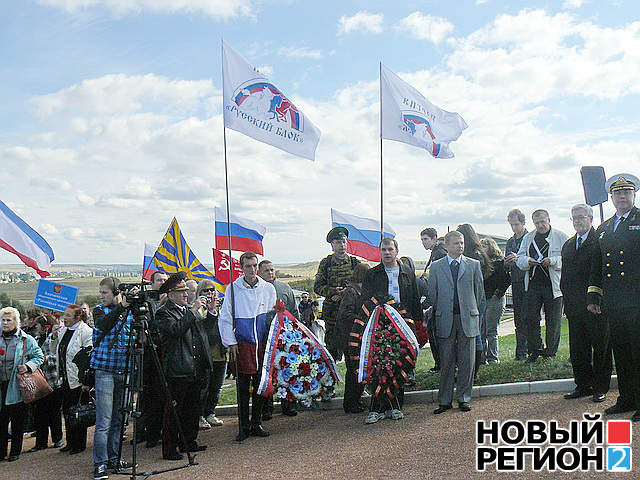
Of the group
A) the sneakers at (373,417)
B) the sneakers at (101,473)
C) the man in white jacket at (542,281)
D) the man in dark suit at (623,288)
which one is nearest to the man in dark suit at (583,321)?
the man in dark suit at (623,288)

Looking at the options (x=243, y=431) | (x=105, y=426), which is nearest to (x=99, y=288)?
(x=105, y=426)

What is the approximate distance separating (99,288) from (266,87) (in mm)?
3804

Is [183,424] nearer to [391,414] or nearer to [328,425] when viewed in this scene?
[328,425]

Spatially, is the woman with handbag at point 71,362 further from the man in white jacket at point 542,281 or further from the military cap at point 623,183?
the military cap at point 623,183

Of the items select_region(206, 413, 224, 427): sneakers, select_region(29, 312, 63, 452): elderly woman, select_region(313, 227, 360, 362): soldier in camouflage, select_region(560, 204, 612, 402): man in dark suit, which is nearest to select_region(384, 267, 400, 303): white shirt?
select_region(313, 227, 360, 362): soldier in camouflage

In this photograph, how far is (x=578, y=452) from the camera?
18.7 feet

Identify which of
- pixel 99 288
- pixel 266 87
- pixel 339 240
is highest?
pixel 266 87

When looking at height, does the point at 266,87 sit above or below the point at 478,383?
above

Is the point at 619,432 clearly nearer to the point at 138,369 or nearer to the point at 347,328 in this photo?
the point at 347,328

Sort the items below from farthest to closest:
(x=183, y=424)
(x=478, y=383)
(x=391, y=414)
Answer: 1. (x=478, y=383)
2. (x=391, y=414)
3. (x=183, y=424)

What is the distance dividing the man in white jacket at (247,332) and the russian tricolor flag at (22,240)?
3.72 metres

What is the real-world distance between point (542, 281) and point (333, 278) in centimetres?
296

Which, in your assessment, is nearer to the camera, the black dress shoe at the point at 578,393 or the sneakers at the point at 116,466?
the sneakers at the point at 116,466

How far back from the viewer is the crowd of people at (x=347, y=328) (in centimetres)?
675
